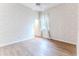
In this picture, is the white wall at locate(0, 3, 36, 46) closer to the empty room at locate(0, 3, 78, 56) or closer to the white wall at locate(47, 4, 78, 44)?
the empty room at locate(0, 3, 78, 56)

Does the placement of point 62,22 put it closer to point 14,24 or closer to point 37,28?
point 37,28

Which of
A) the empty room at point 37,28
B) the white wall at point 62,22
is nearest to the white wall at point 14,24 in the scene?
the empty room at point 37,28

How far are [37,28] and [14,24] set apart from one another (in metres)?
1.10

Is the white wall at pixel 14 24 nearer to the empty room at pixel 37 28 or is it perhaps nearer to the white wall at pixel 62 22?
the empty room at pixel 37 28

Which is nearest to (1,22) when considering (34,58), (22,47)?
(22,47)

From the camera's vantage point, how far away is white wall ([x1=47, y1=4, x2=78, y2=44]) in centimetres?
316

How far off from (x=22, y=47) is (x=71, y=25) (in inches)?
67.7

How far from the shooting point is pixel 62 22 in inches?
136

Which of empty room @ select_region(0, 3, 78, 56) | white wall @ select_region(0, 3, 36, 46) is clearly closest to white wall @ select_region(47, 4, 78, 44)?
empty room @ select_region(0, 3, 78, 56)

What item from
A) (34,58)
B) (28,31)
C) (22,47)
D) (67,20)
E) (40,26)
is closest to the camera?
(34,58)

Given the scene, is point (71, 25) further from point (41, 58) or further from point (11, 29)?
point (41, 58)

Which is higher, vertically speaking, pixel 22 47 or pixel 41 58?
pixel 41 58

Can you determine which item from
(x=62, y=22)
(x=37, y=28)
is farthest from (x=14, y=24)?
(x=62, y=22)

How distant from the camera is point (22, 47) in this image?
2.84 meters
